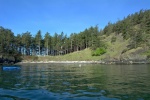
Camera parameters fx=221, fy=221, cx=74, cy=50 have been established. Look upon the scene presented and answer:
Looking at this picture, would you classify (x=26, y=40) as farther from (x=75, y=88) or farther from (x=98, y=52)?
(x=75, y=88)

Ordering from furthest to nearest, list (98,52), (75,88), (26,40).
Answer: (26,40), (98,52), (75,88)

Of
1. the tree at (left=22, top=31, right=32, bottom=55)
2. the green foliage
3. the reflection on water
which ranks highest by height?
the tree at (left=22, top=31, right=32, bottom=55)

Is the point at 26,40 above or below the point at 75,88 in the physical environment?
above

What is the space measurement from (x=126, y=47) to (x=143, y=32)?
95.8 feet

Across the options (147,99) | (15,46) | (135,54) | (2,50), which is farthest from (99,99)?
(15,46)

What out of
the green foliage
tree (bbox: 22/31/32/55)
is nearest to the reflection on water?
the green foliage

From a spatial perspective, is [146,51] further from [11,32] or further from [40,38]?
[11,32]

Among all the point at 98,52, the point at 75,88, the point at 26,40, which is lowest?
the point at 75,88

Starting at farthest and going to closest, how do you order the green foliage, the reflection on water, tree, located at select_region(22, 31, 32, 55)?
tree, located at select_region(22, 31, 32, 55)
the green foliage
the reflection on water

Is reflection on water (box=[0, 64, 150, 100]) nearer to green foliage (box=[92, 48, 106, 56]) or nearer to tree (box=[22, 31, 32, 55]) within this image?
green foliage (box=[92, 48, 106, 56])

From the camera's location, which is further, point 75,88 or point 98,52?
point 98,52

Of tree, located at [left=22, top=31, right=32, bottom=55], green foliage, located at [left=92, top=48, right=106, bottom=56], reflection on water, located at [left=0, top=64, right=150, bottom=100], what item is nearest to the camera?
reflection on water, located at [left=0, top=64, right=150, bottom=100]

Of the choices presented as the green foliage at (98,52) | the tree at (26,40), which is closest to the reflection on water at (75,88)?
the green foliage at (98,52)

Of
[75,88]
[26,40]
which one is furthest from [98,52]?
[75,88]
